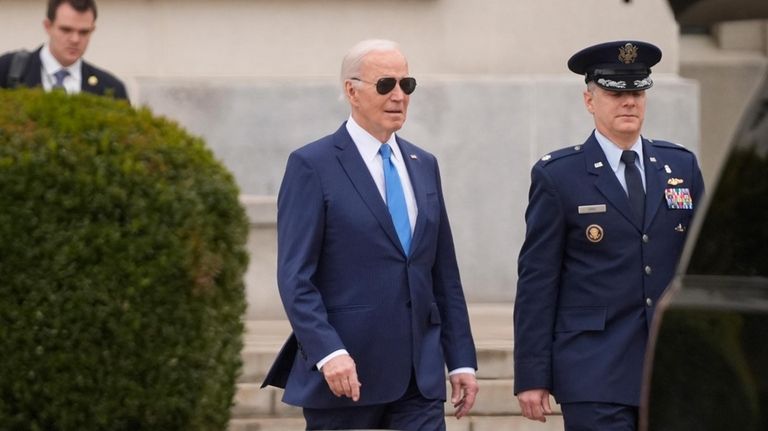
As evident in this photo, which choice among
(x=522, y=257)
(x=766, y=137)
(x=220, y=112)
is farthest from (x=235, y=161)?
(x=766, y=137)

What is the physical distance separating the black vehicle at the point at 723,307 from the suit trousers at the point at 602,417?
2.70m

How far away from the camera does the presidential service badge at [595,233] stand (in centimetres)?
591

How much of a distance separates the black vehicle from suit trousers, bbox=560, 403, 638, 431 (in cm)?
270

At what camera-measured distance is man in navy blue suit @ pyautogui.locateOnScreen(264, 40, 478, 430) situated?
568 cm

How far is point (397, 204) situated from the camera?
5816 millimetres

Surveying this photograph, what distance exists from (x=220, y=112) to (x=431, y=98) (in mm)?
1354

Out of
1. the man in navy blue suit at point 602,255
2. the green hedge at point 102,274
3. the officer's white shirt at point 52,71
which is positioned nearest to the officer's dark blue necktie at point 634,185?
the man in navy blue suit at point 602,255

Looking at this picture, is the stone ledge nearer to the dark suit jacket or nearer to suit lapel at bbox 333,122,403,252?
the dark suit jacket

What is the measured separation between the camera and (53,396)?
5.41 meters

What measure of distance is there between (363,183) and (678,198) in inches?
42.7

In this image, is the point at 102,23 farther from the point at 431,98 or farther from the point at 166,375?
the point at 166,375

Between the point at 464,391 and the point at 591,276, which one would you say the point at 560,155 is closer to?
the point at 591,276

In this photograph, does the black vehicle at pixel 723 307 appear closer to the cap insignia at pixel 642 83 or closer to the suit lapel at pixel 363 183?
the suit lapel at pixel 363 183

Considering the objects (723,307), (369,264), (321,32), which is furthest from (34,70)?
(723,307)
